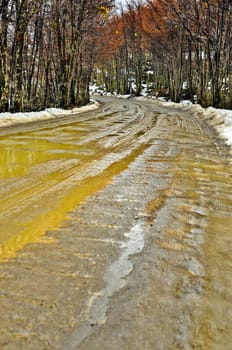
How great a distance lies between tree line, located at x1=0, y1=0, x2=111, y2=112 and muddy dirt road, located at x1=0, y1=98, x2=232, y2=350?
34.9ft

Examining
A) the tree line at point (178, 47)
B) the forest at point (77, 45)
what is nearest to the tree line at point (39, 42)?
the forest at point (77, 45)

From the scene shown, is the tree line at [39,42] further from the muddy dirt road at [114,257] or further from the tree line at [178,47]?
the muddy dirt road at [114,257]

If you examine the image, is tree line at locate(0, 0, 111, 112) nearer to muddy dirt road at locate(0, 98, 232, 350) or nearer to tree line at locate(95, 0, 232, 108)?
tree line at locate(95, 0, 232, 108)

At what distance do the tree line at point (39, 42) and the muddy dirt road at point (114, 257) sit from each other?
10.6 m

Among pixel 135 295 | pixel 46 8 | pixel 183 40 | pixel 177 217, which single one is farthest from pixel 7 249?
pixel 183 40

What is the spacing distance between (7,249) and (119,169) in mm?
3045

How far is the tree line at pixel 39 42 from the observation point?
15.2 metres

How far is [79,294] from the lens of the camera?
2.29 meters

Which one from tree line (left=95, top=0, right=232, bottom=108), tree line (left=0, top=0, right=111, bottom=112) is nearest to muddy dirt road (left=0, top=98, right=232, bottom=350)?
tree line (left=95, top=0, right=232, bottom=108)

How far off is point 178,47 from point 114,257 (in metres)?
33.6

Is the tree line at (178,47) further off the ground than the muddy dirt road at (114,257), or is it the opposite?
the tree line at (178,47)

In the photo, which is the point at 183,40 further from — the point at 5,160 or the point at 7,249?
the point at 7,249

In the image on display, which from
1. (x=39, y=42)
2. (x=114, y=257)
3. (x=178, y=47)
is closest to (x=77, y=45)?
(x=39, y=42)

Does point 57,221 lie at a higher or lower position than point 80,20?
lower
